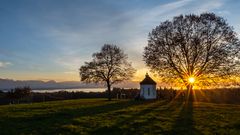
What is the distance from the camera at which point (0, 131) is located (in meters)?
20.6

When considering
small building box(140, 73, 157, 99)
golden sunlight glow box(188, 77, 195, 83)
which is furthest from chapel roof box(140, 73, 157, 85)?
golden sunlight glow box(188, 77, 195, 83)

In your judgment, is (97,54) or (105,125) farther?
(97,54)

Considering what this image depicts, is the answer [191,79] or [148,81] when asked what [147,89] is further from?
[191,79]

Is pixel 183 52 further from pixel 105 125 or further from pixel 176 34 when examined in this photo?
pixel 105 125

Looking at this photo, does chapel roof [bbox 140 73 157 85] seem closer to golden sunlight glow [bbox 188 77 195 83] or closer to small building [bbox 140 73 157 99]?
small building [bbox 140 73 157 99]

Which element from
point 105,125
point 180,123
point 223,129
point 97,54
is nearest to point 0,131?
point 105,125

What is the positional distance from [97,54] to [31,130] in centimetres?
4515

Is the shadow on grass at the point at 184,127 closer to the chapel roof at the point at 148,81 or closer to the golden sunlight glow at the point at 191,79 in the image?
the golden sunlight glow at the point at 191,79

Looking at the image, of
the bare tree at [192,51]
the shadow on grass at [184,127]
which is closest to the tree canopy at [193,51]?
the bare tree at [192,51]

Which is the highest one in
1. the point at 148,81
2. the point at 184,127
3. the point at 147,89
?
the point at 148,81

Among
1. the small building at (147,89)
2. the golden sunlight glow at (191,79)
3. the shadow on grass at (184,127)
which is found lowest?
the shadow on grass at (184,127)

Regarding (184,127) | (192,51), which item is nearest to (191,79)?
(192,51)

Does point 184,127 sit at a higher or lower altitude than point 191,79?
lower

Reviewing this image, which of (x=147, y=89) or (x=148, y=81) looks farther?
(x=148, y=81)
